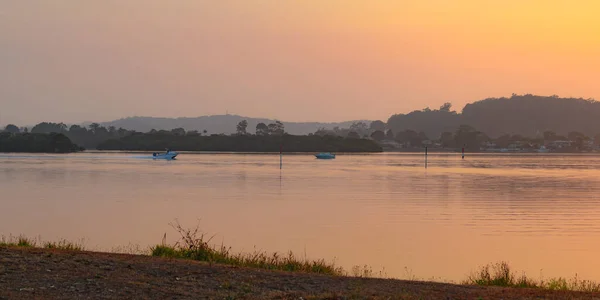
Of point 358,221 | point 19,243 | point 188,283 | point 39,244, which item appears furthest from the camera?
point 358,221

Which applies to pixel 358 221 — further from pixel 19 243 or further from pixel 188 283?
pixel 188 283

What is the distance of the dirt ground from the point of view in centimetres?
1192

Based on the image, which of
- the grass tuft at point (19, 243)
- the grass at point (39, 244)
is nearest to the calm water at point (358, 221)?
the grass at point (39, 244)

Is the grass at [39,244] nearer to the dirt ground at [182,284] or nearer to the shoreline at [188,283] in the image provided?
the shoreline at [188,283]

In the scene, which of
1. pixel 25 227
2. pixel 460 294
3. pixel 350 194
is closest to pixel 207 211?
pixel 25 227

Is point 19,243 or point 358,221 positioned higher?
point 19,243

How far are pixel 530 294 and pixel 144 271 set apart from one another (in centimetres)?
764

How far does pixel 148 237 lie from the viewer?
24797 millimetres

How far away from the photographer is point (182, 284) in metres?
12.9

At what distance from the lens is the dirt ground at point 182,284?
39.1 ft

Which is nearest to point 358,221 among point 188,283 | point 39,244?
point 39,244

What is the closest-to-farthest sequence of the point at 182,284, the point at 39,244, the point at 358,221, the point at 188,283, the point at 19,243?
the point at 182,284 → the point at 188,283 → the point at 19,243 → the point at 39,244 → the point at 358,221

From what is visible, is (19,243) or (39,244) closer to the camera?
(19,243)

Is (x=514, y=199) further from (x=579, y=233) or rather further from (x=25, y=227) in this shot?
(x=25, y=227)
